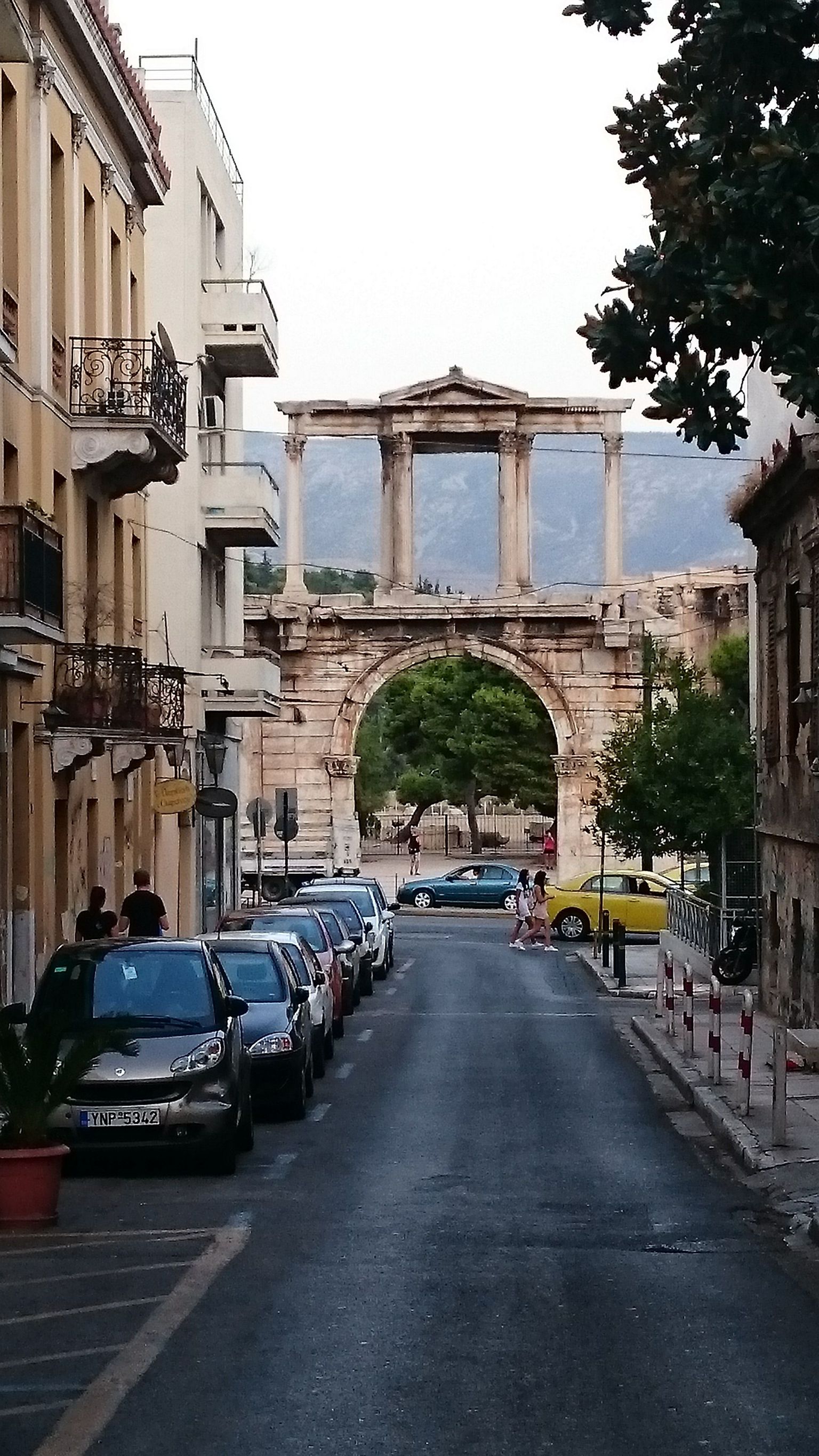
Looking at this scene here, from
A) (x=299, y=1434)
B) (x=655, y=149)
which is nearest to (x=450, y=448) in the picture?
(x=655, y=149)

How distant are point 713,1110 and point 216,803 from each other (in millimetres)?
14414

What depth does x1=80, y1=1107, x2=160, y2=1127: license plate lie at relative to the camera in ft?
45.6

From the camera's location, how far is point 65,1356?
8.39m

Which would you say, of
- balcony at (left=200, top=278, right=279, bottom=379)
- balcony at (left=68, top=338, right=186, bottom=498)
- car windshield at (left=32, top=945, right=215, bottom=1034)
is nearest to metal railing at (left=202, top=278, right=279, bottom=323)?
balcony at (left=200, top=278, right=279, bottom=379)

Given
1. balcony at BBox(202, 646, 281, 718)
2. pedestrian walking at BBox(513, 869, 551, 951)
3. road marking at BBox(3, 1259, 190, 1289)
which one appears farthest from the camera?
pedestrian walking at BBox(513, 869, 551, 951)

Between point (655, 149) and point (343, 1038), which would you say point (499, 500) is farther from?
point (655, 149)

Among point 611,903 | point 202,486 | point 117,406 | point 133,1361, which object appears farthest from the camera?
point 611,903

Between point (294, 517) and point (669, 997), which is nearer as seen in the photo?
point (669, 997)

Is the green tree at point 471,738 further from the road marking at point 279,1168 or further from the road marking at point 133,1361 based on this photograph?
the road marking at point 133,1361

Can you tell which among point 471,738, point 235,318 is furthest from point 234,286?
point 471,738

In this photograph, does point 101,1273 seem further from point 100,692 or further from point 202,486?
point 202,486

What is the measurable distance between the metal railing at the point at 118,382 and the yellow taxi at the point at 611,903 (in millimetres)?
23049

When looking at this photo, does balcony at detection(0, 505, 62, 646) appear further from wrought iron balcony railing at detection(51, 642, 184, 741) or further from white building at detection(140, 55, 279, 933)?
white building at detection(140, 55, 279, 933)

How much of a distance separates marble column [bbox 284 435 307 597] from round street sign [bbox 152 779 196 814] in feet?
112
